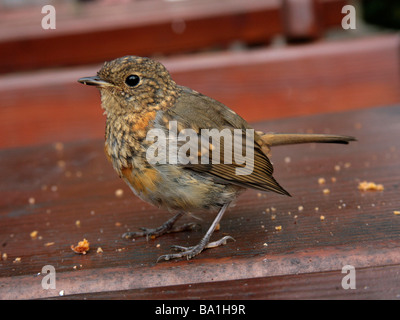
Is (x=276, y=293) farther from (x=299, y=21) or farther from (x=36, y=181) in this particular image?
(x=299, y=21)

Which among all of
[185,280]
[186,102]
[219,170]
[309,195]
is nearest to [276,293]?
[185,280]

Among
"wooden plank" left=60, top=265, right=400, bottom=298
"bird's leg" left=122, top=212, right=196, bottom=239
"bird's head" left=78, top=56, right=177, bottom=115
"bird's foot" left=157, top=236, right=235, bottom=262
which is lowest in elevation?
"wooden plank" left=60, top=265, right=400, bottom=298

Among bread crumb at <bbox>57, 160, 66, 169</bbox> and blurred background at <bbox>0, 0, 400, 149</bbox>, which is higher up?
blurred background at <bbox>0, 0, 400, 149</bbox>

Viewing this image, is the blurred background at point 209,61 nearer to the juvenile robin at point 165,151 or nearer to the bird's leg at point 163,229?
the juvenile robin at point 165,151

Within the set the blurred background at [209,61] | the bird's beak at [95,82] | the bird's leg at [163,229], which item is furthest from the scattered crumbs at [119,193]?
the blurred background at [209,61]

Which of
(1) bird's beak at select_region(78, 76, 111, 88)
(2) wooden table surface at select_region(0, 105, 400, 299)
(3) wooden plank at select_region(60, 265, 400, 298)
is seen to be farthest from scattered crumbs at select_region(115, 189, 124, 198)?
(3) wooden plank at select_region(60, 265, 400, 298)

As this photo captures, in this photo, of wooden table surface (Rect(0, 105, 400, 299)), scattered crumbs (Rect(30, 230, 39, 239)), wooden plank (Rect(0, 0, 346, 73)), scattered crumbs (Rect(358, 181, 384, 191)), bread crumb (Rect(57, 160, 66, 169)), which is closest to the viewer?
wooden table surface (Rect(0, 105, 400, 299))

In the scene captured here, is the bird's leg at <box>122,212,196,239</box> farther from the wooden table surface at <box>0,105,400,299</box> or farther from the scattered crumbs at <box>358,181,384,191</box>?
the scattered crumbs at <box>358,181,384,191</box>
